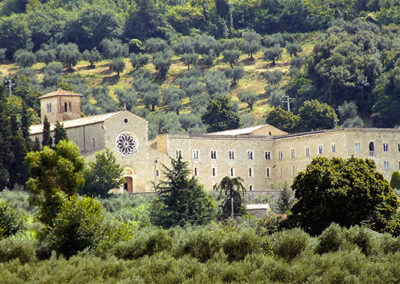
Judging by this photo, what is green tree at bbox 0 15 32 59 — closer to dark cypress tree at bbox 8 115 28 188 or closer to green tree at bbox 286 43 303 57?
green tree at bbox 286 43 303 57

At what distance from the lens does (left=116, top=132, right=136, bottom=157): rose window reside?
9781cm

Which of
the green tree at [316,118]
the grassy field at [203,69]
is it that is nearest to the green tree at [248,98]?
the grassy field at [203,69]

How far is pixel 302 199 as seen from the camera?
220 ft

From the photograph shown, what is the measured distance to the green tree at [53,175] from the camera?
72875mm

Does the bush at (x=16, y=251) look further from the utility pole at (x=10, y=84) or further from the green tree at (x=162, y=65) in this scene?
the green tree at (x=162, y=65)

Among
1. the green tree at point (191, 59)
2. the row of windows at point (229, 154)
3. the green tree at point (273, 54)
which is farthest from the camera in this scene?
the green tree at point (191, 59)

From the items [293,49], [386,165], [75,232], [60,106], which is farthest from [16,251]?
[293,49]

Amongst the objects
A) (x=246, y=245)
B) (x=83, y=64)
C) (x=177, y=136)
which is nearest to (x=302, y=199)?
(x=246, y=245)

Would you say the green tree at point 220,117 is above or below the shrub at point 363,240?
above

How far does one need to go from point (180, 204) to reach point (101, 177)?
33.5ft

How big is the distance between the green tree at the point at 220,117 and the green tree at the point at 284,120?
6277 mm

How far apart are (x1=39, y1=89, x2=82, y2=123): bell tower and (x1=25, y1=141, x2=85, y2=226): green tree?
29797mm

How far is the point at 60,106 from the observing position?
106 meters

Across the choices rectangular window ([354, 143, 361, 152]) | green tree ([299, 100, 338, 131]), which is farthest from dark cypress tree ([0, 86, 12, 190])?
green tree ([299, 100, 338, 131])
